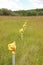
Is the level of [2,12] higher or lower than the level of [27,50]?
lower

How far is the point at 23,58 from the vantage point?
8602 mm

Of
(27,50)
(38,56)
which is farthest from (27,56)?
(27,50)

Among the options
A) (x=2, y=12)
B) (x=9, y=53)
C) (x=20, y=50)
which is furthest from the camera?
(x=2, y=12)

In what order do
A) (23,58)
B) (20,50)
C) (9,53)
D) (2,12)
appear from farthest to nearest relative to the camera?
(2,12) → (20,50) → (9,53) → (23,58)

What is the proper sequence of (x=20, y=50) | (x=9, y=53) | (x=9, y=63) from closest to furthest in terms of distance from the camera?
(x=9, y=63), (x=9, y=53), (x=20, y=50)

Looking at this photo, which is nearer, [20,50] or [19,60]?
[19,60]

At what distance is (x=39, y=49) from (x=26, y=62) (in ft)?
7.32

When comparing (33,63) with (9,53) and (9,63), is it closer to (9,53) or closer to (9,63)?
(9,63)

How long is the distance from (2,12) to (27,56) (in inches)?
1888

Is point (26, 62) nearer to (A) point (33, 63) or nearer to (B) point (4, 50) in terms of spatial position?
(A) point (33, 63)

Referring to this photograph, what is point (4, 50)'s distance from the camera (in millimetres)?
9875

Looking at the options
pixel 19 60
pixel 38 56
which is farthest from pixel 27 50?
pixel 19 60

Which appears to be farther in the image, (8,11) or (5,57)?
(8,11)

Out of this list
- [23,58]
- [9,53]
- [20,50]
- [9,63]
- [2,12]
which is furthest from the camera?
[2,12]
